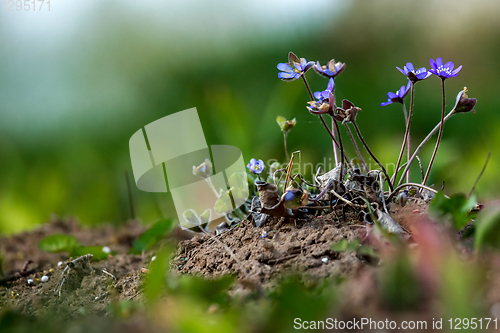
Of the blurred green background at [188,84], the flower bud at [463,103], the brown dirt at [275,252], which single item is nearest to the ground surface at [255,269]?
the brown dirt at [275,252]

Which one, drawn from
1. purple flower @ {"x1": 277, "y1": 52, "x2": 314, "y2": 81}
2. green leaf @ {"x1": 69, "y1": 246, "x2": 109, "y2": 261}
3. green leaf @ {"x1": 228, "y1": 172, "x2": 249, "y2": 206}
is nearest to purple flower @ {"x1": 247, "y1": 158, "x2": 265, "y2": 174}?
green leaf @ {"x1": 228, "y1": 172, "x2": 249, "y2": 206}

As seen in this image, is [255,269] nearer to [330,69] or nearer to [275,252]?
[275,252]

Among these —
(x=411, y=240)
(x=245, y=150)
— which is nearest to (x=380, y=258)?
(x=411, y=240)

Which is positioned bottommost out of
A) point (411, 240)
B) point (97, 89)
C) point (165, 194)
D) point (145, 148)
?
point (165, 194)

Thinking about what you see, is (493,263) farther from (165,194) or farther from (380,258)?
(165,194)

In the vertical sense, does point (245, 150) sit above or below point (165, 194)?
above

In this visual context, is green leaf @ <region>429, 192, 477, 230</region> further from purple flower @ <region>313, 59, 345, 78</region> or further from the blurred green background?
the blurred green background
